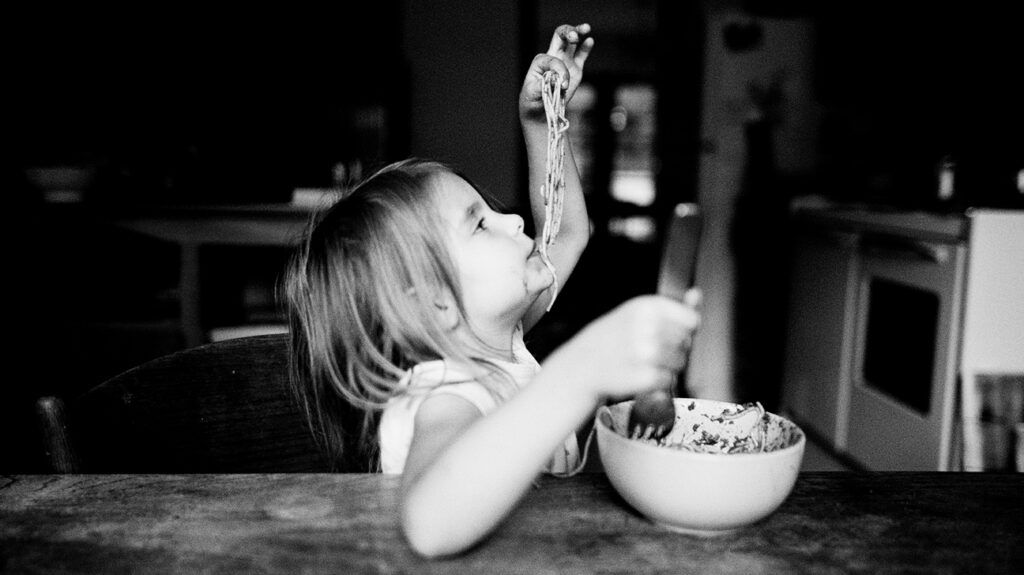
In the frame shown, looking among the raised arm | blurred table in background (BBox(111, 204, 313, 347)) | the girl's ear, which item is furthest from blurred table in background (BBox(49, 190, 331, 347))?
the girl's ear

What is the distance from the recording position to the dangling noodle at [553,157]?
30.5 inches

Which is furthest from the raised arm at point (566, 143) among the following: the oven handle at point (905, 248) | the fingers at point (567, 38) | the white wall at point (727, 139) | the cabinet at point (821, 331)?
the white wall at point (727, 139)

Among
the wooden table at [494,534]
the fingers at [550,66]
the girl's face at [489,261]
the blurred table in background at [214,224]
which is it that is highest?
the fingers at [550,66]

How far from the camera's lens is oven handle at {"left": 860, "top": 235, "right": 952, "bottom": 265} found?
194 cm

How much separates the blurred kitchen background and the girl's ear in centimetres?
72

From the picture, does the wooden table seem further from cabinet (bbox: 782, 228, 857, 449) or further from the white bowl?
cabinet (bbox: 782, 228, 857, 449)

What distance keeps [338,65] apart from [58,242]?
2.13m

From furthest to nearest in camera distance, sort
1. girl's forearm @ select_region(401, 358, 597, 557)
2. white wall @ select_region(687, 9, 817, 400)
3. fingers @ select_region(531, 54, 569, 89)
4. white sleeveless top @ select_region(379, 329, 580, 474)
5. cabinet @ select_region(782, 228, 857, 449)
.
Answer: white wall @ select_region(687, 9, 817, 400) < cabinet @ select_region(782, 228, 857, 449) < fingers @ select_region(531, 54, 569, 89) < white sleeveless top @ select_region(379, 329, 580, 474) < girl's forearm @ select_region(401, 358, 597, 557)

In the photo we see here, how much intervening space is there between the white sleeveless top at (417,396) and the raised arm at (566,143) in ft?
0.80

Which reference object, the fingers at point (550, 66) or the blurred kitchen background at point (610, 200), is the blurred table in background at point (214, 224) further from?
the fingers at point (550, 66)

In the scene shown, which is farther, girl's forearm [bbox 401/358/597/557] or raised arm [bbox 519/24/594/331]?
raised arm [bbox 519/24/594/331]

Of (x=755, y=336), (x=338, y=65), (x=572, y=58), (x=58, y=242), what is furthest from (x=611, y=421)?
(x=338, y=65)

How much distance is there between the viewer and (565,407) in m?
0.53

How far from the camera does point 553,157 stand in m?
0.79
